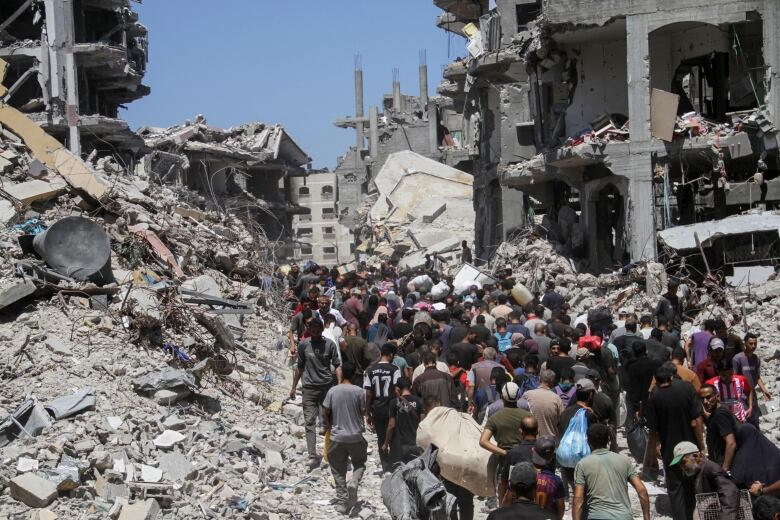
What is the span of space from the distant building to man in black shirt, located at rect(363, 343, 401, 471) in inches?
2665

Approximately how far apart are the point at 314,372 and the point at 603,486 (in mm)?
5129

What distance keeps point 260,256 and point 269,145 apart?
3268cm

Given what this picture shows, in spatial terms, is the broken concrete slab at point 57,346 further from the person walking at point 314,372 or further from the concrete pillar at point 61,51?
the concrete pillar at point 61,51

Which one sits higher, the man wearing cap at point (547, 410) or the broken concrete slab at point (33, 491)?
the man wearing cap at point (547, 410)

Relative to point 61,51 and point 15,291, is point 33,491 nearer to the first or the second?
point 15,291

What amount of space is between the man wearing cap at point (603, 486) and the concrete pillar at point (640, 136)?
1698cm

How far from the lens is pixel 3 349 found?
11.8m

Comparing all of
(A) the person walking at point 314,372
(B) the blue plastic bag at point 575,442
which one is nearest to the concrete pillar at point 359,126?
(A) the person walking at point 314,372

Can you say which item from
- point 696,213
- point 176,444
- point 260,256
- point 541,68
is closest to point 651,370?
point 176,444

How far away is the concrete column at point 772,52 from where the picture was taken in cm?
2238

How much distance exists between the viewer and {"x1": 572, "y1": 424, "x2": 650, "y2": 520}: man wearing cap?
700 centimetres

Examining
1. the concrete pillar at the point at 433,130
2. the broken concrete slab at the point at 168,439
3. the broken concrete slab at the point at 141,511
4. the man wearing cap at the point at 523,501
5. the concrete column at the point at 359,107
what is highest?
the concrete column at the point at 359,107

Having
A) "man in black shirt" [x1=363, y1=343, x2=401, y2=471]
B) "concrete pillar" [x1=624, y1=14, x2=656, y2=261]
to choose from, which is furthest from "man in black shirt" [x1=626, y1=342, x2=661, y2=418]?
"concrete pillar" [x1=624, y1=14, x2=656, y2=261]

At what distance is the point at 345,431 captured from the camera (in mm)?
10031
